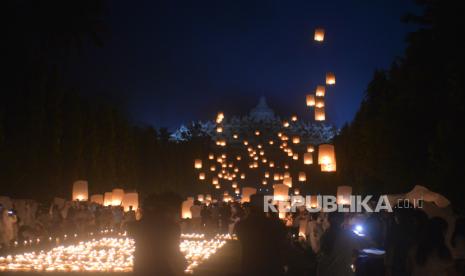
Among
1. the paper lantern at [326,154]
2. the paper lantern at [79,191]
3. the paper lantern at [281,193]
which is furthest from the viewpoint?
the paper lantern at [281,193]

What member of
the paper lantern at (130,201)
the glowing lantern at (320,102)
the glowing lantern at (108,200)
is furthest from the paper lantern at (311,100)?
the glowing lantern at (108,200)

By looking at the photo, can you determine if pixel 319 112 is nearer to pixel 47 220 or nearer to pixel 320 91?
pixel 320 91

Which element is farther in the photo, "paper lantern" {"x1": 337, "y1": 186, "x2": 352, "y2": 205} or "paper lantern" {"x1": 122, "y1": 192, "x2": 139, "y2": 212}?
"paper lantern" {"x1": 122, "y1": 192, "x2": 139, "y2": 212}

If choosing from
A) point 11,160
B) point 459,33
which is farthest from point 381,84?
point 11,160

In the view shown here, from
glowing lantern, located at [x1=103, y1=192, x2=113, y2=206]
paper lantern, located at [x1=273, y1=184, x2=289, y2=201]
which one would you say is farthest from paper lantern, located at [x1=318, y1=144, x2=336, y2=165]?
glowing lantern, located at [x1=103, y1=192, x2=113, y2=206]

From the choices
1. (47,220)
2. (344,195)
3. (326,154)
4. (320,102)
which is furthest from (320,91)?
(47,220)

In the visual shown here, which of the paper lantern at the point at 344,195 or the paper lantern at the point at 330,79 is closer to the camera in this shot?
the paper lantern at the point at 330,79

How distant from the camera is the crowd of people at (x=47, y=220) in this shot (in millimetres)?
19922

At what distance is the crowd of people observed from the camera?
19922 millimetres

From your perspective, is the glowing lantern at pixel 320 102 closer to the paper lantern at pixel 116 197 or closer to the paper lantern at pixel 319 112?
the paper lantern at pixel 319 112

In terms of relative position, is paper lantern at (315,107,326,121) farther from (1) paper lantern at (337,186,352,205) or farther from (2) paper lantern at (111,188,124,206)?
Answer: (2) paper lantern at (111,188,124,206)

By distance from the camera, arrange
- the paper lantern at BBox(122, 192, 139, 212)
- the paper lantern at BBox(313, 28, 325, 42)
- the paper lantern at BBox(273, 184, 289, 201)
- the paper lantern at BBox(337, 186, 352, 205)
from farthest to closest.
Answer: the paper lantern at BBox(122, 192, 139, 212) → the paper lantern at BBox(273, 184, 289, 201) → the paper lantern at BBox(337, 186, 352, 205) → the paper lantern at BBox(313, 28, 325, 42)

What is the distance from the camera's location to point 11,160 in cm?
2720

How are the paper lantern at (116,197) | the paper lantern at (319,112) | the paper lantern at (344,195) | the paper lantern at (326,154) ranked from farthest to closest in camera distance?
the paper lantern at (116,197)
the paper lantern at (344,195)
the paper lantern at (319,112)
the paper lantern at (326,154)
